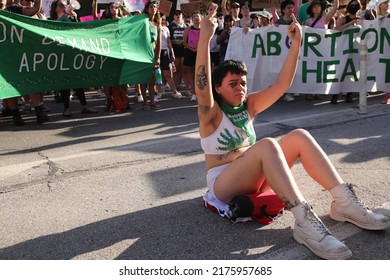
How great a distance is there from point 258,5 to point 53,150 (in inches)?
410

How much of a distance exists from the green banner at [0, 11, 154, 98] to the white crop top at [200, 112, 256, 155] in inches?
144

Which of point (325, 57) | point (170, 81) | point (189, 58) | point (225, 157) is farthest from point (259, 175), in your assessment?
point (170, 81)

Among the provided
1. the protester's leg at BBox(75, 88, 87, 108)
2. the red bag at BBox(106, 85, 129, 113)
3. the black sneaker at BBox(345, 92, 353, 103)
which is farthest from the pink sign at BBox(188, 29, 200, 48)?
the black sneaker at BBox(345, 92, 353, 103)

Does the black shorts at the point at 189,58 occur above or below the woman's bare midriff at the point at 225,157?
above

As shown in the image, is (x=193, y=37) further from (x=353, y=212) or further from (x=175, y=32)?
(x=353, y=212)

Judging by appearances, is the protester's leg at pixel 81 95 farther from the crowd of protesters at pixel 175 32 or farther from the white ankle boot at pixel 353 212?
the white ankle boot at pixel 353 212

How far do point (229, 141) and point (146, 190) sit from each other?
1.08 m

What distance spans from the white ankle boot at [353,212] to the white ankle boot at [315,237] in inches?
14.3

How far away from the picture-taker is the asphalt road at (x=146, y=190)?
266 cm

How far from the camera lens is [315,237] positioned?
246 cm

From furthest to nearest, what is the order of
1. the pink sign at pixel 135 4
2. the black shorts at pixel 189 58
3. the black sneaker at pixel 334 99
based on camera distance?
the pink sign at pixel 135 4, the black shorts at pixel 189 58, the black sneaker at pixel 334 99

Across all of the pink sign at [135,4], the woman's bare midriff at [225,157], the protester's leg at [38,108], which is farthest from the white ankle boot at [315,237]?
the pink sign at [135,4]
